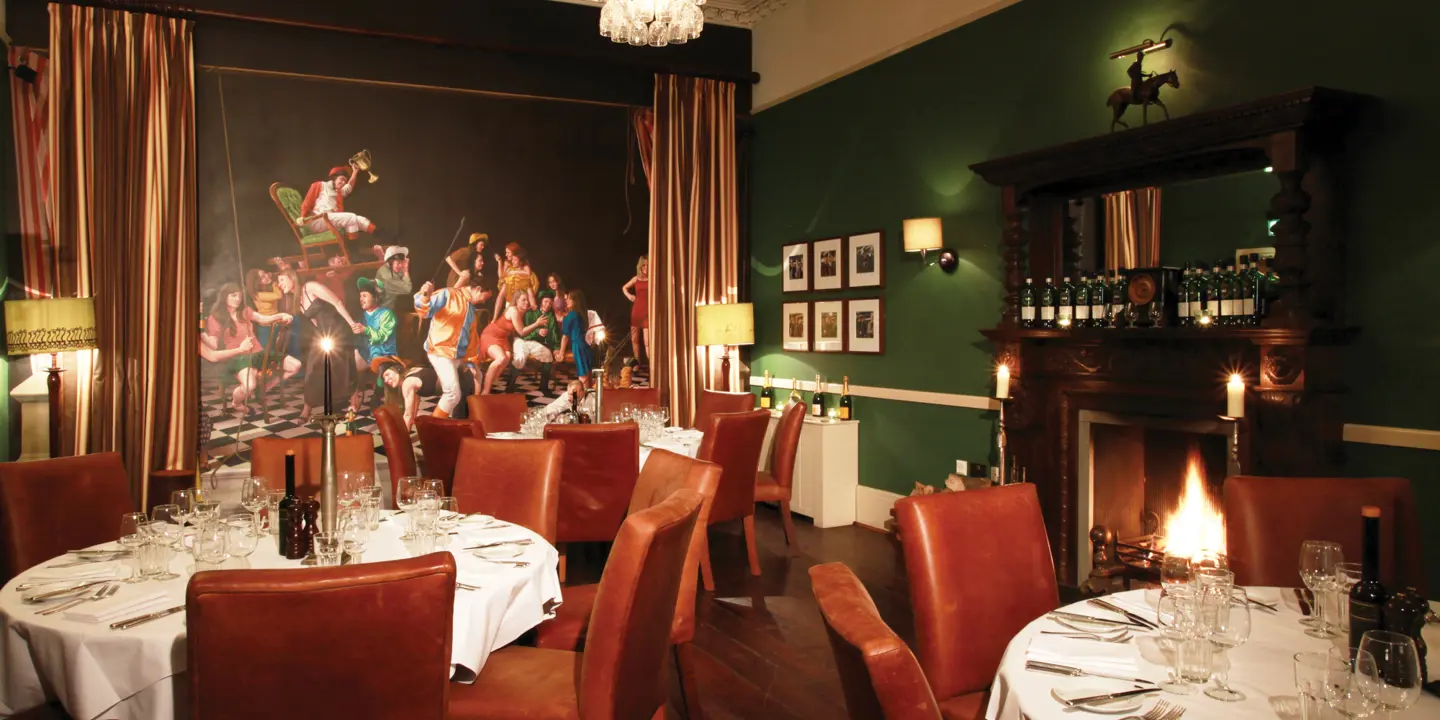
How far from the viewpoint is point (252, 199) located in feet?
19.1

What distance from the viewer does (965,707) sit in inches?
85.6

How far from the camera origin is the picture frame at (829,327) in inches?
255

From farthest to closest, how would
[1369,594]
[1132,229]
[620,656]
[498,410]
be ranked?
[498,410]
[1132,229]
[620,656]
[1369,594]

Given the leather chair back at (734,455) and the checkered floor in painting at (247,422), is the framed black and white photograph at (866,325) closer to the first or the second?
the leather chair back at (734,455)

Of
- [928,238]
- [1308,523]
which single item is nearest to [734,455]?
[928,238]

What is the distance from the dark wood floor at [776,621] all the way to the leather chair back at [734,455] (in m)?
0.41

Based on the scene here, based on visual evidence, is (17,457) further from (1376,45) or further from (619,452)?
(1376,45)

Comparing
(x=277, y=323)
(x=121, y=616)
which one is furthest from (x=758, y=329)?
(x=121, y=616)

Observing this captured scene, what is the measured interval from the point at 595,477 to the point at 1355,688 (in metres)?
3.28

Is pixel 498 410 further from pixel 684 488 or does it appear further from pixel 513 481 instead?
pixel 684 488

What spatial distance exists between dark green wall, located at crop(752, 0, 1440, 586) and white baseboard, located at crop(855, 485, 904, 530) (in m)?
0.08

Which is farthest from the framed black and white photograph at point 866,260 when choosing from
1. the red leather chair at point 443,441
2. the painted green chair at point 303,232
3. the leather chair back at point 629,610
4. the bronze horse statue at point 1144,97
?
the leather chair back at point 629,610

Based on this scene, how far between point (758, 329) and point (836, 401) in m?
1.25

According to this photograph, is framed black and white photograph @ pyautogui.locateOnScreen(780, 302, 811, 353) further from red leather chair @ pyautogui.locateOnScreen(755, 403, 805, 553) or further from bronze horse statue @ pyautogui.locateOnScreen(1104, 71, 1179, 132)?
bronze horse statue @ pyautogui.locateOnScreen(1104, 71, 1179, 132)
